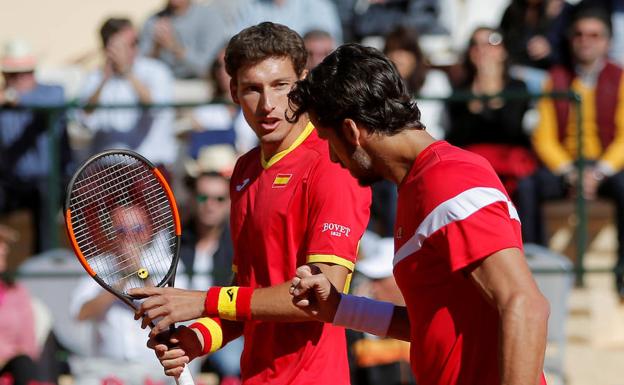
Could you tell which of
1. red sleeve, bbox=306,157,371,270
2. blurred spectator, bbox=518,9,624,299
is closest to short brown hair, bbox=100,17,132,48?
blurred spectator, bbox=518,9,624,299

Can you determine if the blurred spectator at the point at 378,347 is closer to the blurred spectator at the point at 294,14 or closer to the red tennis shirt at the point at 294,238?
the red tennis shirt at the point at 294,238

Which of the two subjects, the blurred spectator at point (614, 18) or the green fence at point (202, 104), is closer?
the green fence at point (202, 104)

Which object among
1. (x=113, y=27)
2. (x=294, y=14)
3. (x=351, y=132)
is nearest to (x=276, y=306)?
(x=351, y=132)

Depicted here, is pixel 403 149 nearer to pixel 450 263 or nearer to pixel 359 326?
pixel 450 263

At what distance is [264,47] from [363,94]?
110cm

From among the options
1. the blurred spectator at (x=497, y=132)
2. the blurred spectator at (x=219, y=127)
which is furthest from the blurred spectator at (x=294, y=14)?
the blurred spectator at (x=497, y=132)

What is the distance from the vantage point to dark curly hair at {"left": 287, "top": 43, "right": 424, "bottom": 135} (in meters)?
3.39

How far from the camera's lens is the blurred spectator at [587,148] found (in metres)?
8.10

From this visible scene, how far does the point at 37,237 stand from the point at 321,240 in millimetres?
4993

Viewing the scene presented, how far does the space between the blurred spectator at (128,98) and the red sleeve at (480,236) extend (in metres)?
5.45

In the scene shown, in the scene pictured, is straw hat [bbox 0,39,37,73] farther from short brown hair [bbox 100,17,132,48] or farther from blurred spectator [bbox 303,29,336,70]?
blurred spectator [bbox 303,29,336,70]

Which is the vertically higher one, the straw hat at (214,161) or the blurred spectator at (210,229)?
the straw hat at (214,161)

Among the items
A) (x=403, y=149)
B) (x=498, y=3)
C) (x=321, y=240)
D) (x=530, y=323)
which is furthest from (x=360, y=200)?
(x=498, y=3)

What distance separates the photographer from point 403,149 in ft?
11.2
